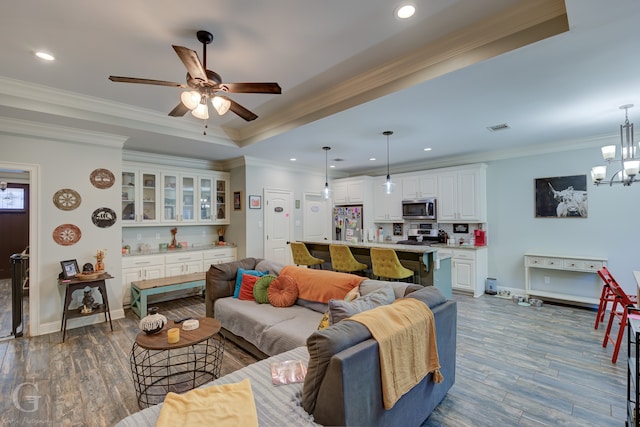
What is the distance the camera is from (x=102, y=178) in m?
4.16

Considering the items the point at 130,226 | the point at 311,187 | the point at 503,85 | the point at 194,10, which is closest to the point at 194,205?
the point at 130,226

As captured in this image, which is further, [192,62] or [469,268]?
[469,268]

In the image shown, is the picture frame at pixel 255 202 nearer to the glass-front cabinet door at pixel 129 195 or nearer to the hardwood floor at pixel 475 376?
the glass-front cabinet door at pixel 129 195

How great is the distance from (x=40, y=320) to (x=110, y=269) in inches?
36.0

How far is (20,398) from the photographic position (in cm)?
236

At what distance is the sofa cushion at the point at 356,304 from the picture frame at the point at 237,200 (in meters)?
4.06

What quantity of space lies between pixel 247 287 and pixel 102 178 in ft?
8.85

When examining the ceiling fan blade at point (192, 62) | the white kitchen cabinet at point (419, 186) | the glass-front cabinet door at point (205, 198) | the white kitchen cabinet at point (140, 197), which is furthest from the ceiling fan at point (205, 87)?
the white kitchen cabinet at point (419, 186)

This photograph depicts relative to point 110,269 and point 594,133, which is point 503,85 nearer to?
point 594,133

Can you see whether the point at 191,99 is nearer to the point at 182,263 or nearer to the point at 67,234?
the point at 67,234

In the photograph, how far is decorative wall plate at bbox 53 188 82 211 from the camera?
Answer: 150 inches

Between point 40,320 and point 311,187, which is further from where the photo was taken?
point 311,187

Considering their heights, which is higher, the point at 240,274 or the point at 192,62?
the point at 192,62

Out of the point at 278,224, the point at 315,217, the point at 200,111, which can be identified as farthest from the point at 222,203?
the point at 200,111
